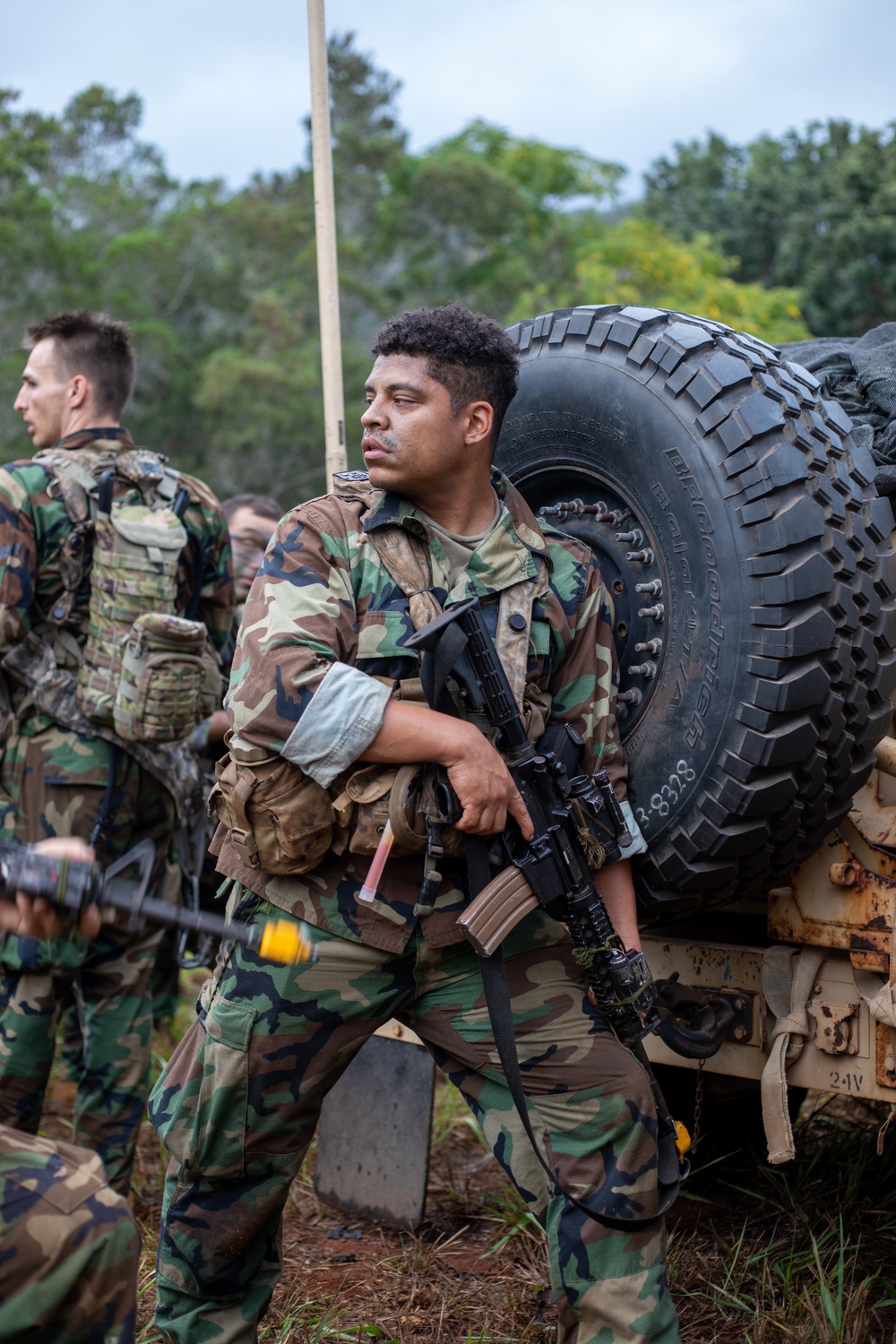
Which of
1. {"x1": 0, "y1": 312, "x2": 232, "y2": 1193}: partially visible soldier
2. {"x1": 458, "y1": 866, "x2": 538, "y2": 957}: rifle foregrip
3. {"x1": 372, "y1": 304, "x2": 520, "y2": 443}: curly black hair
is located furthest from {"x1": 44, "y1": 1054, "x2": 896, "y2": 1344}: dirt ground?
{"x1": 372, "y1": 304, "x2": 520, "y2": 443}: curly black hair

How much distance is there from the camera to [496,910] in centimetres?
244

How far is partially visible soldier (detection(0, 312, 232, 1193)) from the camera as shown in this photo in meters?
3.79

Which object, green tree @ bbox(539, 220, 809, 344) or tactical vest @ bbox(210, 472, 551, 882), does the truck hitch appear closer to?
tactical vest @ bbox(210, 472, 551, 882)

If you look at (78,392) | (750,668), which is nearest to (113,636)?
(78,392)

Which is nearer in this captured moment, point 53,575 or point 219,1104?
point 219,1104

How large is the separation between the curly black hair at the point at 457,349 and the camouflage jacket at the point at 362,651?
0.21m

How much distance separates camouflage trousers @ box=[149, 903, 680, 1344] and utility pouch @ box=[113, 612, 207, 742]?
1321 mm

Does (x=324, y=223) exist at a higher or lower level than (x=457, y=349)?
higher

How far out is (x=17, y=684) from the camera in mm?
3984

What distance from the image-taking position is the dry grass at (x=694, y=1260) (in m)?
3.03

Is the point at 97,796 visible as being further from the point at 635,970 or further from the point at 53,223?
the point at 53,223

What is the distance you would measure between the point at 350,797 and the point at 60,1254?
88cm

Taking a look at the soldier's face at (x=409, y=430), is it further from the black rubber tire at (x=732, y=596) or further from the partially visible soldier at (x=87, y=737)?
the partially visible soldier at (x=87, y=737)

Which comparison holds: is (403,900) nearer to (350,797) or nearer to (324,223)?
(350,797)
